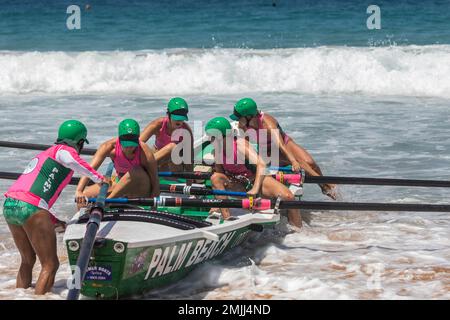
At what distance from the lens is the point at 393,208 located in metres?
7.96

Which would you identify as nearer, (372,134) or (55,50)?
(372,134)

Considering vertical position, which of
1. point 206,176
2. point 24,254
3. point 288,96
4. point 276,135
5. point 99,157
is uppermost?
point 288,96

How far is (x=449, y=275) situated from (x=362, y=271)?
809mm

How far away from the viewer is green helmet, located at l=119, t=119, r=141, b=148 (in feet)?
25.3

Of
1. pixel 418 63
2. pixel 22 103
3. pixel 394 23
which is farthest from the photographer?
pixel 394 23

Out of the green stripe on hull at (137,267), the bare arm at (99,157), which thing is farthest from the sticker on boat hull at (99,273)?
the bare arm at (99,157)

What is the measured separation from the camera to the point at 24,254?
23.1 feet

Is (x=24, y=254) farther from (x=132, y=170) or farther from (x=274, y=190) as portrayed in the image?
(x=274, y=190)

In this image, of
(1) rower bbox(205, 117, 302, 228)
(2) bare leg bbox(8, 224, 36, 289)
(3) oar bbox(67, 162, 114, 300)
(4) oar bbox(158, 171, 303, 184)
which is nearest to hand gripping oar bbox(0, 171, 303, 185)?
(4) oar bbox(158, 171, 303, 184)

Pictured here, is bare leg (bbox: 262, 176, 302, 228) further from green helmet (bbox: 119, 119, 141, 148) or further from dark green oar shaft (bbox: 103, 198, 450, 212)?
green helmet (bbox: 119, 119, 141, 148)

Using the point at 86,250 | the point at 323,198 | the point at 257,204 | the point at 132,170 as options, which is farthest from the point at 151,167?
the point at 323,198

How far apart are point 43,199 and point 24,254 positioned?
565mm

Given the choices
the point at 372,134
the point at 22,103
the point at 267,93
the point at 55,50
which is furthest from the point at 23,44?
the point at 372,134
